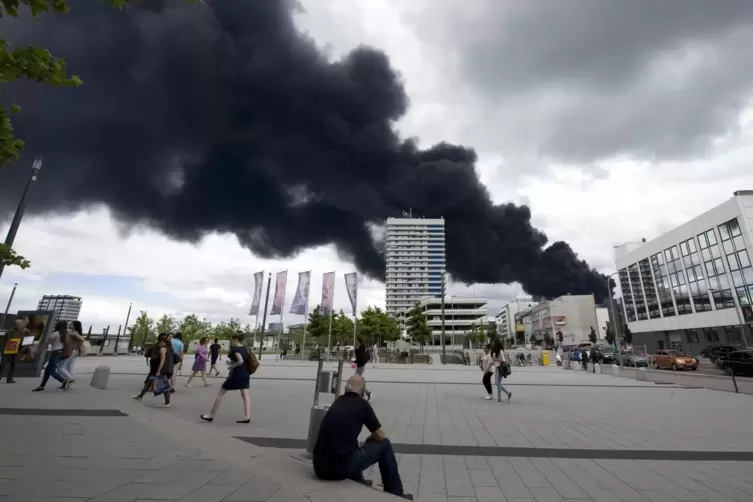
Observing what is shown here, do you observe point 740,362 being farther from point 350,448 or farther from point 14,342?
point 14,342

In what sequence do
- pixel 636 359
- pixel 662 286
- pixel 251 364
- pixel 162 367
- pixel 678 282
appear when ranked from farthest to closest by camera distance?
1. pixel 662 286
2. pixel 678 282
3. pixel 636 359
4. pixel 162 367
5. pixel 251 364

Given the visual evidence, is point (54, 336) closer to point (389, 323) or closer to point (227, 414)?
point (227, 414)

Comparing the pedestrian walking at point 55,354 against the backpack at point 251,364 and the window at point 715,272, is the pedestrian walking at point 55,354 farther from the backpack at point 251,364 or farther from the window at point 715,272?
the window at point 715,272

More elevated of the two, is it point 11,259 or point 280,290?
point 280,290

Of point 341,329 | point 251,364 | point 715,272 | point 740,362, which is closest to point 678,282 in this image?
point 715,272

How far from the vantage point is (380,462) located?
13.3 ft

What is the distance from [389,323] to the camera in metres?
80.2

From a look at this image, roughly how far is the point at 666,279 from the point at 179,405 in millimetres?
83011

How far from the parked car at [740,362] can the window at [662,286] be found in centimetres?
4994

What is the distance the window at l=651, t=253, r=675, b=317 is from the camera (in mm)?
67938

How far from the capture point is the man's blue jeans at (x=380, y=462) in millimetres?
3936

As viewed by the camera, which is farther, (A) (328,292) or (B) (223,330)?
(B) (223,330)

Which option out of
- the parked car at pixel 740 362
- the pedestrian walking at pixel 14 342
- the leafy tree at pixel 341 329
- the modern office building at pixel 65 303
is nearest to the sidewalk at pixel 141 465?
the pedestrian walking at pixel 14 342

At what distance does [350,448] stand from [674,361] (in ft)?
123
